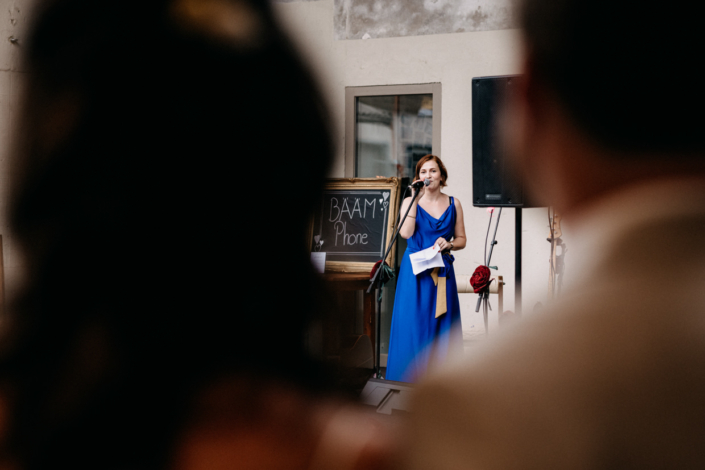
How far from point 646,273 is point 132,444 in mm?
460

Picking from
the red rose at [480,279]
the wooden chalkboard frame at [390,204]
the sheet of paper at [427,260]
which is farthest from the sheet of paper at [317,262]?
the wooden chalkboard frame at [390,204]

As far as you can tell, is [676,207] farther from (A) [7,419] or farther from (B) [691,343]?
(A) [7,419]

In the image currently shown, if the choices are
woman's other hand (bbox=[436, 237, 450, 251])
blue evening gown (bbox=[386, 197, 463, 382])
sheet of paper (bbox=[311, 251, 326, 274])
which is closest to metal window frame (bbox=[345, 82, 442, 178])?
blue evening gown (bbox=[386, 197, 463, 382])

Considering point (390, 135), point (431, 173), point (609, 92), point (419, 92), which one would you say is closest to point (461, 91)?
point (419, 92)

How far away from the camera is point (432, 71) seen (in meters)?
4.64

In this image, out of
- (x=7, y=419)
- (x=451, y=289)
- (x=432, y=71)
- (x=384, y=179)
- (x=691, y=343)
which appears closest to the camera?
(x=691, y=343)

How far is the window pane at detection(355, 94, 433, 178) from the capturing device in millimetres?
4742

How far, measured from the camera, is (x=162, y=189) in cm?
40

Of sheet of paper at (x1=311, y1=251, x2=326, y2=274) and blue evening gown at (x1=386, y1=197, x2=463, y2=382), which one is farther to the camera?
blue evening gown at (x1=386, y1=197, x2=463, y2=382)

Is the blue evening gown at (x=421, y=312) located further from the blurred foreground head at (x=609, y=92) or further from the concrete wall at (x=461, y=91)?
the blurred foreground head at (x=609, y=92)

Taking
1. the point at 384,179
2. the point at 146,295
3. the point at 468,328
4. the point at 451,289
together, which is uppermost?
the point at 384,179

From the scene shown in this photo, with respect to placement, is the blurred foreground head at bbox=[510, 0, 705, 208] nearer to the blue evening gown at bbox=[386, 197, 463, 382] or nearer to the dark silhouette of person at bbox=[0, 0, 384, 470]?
the dark silhouette of person at bbox=[0, 0, 384, 470]

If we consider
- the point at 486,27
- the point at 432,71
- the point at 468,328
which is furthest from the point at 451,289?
the point at 486,27

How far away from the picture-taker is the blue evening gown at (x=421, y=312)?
327cm
